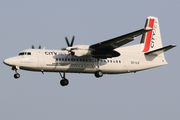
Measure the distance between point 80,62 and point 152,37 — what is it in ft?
26.4

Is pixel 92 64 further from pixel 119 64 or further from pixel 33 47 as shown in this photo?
pixel 33 47

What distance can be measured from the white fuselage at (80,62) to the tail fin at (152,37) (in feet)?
2.78

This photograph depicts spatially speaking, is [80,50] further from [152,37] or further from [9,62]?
[152,37]

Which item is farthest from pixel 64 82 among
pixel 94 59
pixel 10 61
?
pixel 10 61

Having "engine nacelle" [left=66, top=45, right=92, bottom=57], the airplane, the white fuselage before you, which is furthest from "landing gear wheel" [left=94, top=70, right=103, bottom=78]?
"engine nacelle" [left=66, top=45, right=92, bottom=57]

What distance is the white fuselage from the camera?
23984 mm

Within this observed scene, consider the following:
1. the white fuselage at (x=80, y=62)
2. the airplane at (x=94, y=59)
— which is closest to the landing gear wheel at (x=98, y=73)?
the airplane at (x=94, y=59)

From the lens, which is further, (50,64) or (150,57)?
(150,57)

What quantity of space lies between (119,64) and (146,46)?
407 centimetres

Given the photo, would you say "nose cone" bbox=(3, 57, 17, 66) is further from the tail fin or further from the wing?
the tail fin

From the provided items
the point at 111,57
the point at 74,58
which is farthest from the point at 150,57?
the point at 74,58

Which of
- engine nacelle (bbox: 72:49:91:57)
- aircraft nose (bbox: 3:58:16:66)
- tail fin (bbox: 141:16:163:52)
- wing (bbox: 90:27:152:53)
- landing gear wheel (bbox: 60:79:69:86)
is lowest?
landing gear wheel (bbox: 60:79:69:86)

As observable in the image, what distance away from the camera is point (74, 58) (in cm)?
2534

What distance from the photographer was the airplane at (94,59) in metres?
23.9
